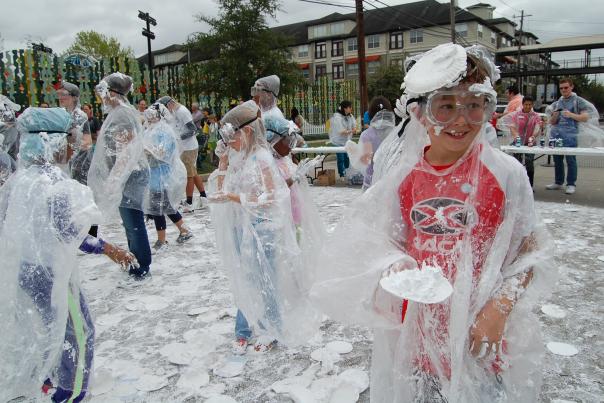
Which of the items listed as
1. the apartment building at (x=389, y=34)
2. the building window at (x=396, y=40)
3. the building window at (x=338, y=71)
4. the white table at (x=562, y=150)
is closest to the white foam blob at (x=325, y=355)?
the white table at (x=562, y=150)

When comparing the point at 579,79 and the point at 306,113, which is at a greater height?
the point at 579,79

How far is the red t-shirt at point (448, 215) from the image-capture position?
4.39ft

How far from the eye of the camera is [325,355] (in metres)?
2.73

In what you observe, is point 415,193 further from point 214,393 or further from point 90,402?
point 90,402

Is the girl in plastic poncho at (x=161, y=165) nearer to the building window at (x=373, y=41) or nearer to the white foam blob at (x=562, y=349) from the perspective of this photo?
the white foam blob at (x=562, y=349)

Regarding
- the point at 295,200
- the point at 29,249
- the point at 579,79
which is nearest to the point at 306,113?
the point at 295,200

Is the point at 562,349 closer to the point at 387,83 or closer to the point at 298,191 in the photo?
the point at 298,191

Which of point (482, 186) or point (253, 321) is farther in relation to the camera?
point (253, 321)

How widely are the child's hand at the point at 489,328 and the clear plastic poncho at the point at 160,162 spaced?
371 cm

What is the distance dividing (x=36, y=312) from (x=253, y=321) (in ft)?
3.80

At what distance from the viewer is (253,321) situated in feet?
8.91

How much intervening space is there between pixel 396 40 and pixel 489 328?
51.5 m

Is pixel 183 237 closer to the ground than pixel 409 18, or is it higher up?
closer to the ground

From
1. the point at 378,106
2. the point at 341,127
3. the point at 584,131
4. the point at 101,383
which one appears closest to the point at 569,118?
the point at 584,131
